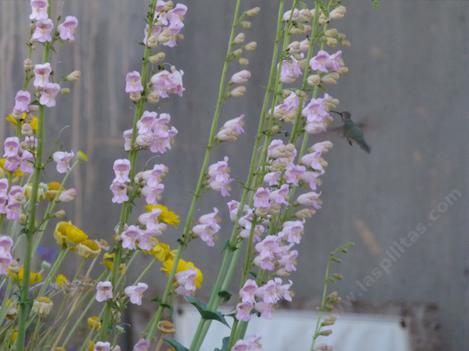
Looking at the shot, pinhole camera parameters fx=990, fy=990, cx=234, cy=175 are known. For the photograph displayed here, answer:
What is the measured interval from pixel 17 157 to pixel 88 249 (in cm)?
19

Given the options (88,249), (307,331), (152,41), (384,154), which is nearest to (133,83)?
(152,41)

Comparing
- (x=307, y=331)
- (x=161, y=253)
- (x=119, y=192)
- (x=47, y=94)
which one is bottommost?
(x=307, y=331)

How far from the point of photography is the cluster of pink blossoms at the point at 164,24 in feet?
4.80

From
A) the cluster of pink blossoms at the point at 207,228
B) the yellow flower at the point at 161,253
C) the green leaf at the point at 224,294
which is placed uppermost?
the cluster of pink blossoms at the point at 207,228

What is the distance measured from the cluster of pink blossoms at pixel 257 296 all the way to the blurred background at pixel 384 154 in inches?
55.0

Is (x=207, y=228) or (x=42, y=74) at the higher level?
(x=42, y=74)

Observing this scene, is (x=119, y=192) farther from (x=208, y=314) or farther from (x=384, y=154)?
(x=384, y=154)

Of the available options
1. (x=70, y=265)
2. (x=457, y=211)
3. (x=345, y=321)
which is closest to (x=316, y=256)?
(x=345, y=321)

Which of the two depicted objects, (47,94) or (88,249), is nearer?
(47,94)

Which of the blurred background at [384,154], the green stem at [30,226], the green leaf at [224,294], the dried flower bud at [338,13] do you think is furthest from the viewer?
the blurred background at [384,154]

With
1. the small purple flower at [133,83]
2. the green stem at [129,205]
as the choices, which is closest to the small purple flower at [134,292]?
the green stem at [129,205]

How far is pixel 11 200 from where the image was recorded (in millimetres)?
1414

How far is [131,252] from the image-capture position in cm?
150

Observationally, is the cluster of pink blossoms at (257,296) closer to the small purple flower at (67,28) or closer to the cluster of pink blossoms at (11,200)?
the cluster of pink blossoms at (11,200)
